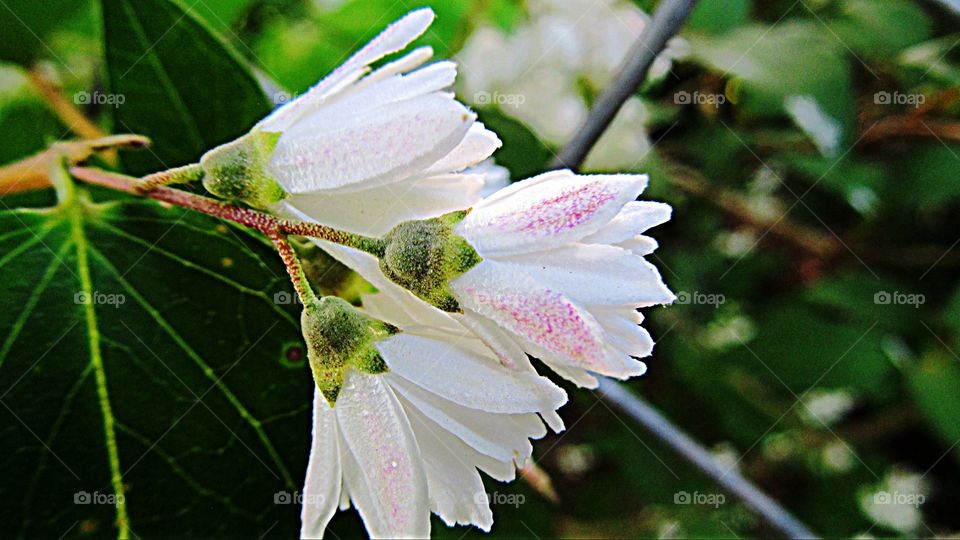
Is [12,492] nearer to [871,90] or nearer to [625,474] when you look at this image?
[625,474]

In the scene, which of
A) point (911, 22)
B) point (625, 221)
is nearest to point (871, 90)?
point (911, 22)

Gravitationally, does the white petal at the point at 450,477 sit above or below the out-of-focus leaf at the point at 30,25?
below

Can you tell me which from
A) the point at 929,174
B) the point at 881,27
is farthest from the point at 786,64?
the point at 929,174

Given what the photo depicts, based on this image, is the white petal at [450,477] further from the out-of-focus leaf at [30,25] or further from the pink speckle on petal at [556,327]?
the out-of-focus leaf at [30,25]

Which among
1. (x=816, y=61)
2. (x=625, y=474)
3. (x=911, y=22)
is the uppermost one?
(x=911, y=22)

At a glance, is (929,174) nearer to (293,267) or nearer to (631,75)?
(631,75)

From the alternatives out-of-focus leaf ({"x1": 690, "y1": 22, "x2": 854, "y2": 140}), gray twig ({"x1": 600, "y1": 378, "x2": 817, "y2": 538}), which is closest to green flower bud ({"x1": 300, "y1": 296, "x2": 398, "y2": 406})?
gray twig ({"x1": 600, "y1": 378, "x2": 817, "y2": 538})

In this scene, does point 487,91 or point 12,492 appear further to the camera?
point 487,91

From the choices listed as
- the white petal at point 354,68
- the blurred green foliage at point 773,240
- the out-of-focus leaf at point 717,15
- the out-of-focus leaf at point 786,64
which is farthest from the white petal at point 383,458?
the out-of-focus leaf at point 717,15
